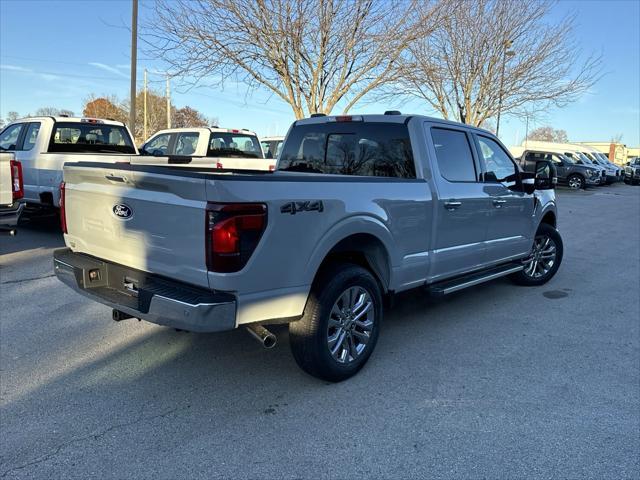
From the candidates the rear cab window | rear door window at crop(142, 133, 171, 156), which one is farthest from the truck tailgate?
rear door window at crop(142, 133, 171, 156)

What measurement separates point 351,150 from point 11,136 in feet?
26.4

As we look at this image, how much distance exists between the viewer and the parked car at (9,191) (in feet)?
21.4

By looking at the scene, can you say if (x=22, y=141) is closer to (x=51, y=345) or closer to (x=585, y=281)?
(x=51, y=345)

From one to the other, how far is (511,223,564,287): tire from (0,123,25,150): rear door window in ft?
29.3

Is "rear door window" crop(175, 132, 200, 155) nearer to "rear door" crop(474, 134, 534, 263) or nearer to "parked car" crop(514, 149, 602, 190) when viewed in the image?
"rear door" crop(474, 134, 534, 263)

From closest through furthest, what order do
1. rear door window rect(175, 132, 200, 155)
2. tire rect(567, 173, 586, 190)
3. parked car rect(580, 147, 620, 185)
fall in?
rear door window rect(175, 132, 200, 155) < tire rect(567, 173, 586, 190) < parked car rect(580, 147, 620, 185)

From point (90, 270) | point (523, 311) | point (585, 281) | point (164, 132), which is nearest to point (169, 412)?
point (90, 270)

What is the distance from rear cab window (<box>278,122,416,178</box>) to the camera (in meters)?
4.44

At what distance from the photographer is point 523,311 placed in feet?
18.1

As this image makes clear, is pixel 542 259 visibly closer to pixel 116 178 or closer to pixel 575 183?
pixel 116 178

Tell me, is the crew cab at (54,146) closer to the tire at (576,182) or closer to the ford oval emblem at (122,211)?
the ford oval emblem at (122,211)

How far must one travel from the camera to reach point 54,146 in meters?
8.84

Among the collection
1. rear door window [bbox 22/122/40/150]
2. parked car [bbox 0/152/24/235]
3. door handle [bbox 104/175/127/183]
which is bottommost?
parked car [bbox 0/152/24/235]

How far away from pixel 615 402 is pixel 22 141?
981cm
